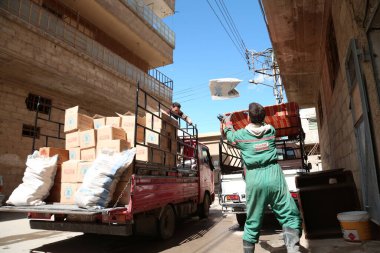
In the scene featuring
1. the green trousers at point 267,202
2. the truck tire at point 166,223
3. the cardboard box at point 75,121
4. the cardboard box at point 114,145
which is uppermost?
the cardboard box at point 75,121

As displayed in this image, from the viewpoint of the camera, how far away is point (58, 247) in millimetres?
5555

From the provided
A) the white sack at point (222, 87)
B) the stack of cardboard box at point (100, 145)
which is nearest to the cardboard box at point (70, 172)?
the stack of cardboard box at point (100, 145)

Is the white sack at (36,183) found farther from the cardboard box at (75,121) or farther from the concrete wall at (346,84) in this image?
the concrete wall at (346,84)

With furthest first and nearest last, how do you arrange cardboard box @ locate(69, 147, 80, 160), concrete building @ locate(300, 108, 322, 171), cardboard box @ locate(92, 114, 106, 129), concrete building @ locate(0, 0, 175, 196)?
concrete building @ locate(300, 108, 322, 171)
concrete building @ locate(0, 0, 175, 196)
cardboard box @ locate(92, 114, 106, 129)
cardboard box @ locate(69, 147, 80, 160)

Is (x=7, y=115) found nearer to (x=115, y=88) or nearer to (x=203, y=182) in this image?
(x=115, y=88)

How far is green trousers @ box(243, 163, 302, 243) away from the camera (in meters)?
3.29

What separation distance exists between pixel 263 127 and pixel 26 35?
30.1 feet

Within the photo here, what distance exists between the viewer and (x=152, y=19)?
17.4 m

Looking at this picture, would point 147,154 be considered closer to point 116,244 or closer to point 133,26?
point 116,244

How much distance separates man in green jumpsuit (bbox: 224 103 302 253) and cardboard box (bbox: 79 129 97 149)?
2.92 metres

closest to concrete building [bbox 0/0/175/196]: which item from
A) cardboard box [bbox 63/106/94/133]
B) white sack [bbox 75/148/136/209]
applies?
cardboard box [bbox 63/106/94/133]

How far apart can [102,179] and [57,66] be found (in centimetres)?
760

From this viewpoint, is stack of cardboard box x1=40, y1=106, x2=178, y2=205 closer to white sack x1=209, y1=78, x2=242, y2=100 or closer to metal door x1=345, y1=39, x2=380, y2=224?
metal door x1=345, y1=39, x2=380, y2=224

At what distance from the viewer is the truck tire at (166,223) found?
231 inches
